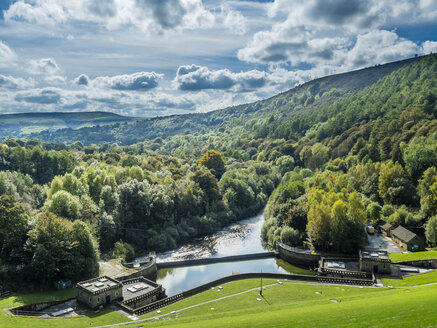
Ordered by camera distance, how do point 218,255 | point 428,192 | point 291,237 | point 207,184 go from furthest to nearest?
point 207,184
point 218,255
point 291,237
point 428,192

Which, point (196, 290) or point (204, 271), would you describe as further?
point (204, 271)

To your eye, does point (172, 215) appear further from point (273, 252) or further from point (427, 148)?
point (427, 148)

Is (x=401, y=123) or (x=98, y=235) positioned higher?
(x=401, y=123)

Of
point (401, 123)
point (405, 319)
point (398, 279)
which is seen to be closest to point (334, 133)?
point (401, 123)

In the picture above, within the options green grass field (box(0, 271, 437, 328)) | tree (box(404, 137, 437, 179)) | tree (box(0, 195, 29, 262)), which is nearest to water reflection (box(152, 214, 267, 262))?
green grass field (box(0, 271, 437, 328))

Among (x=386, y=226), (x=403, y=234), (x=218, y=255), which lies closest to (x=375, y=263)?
(x=403, y=234)

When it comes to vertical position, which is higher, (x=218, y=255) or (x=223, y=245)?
(x=223, y=245)

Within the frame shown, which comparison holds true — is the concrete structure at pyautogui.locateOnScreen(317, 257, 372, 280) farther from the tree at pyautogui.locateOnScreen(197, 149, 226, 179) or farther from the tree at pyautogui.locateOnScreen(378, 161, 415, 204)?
the tree at pyautogui.locateOnScreen(197, 149, 226, 179)

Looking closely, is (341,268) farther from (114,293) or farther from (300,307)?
(114,293)
